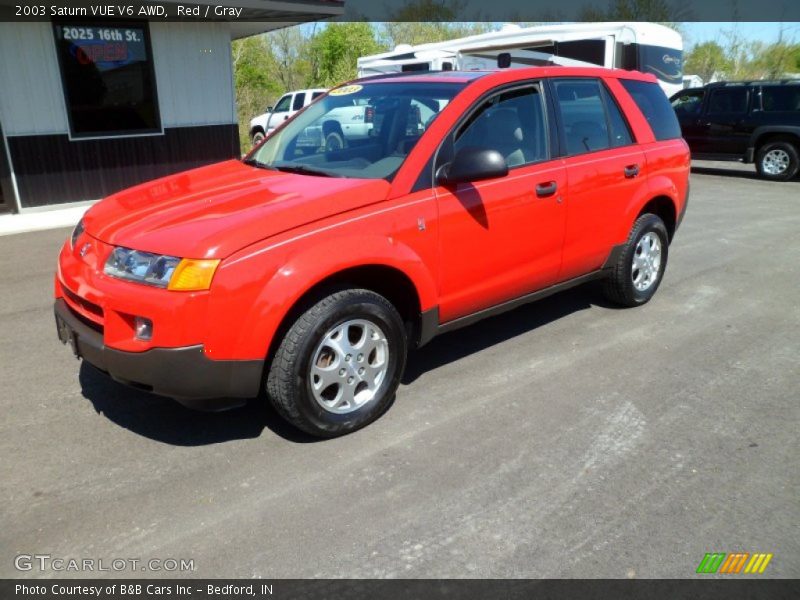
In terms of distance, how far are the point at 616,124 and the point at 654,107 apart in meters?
0.68

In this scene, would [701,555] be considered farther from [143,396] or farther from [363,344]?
[143,396]

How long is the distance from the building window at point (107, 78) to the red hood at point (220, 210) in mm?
7743

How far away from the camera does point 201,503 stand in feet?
9.62

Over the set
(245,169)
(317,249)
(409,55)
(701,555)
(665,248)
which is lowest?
(701,555)

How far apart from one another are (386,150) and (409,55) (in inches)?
640

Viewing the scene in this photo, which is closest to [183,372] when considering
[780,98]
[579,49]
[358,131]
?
[358,131]

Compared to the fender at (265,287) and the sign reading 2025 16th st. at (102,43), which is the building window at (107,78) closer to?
the sign reading 2025 16th st. at (102,43)

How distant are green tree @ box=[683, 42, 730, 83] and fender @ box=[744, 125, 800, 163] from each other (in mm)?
33609

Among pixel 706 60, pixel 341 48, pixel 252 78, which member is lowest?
pixel 252 78

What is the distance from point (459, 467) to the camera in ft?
10.5

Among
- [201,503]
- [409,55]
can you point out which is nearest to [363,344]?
[201,503]

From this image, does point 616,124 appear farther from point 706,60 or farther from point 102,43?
point 706,60

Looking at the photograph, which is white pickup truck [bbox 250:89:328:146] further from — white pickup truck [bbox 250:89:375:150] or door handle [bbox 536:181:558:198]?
door handle [bbox 536:181:558:198]

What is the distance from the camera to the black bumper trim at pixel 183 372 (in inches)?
115
